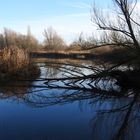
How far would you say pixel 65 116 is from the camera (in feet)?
33.1

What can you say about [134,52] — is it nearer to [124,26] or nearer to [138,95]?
[124,26]

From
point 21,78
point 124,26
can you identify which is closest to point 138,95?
point 124,26

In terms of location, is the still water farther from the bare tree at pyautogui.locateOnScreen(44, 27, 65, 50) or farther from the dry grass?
the bare tree at pyautogui.locateOnScreen(44, 27, 65, 50)

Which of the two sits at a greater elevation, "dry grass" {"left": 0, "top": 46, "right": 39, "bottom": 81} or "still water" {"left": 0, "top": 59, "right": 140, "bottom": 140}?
"dry grass" {"left": 0, "top": 46, "right": 39, "bottom": 81}

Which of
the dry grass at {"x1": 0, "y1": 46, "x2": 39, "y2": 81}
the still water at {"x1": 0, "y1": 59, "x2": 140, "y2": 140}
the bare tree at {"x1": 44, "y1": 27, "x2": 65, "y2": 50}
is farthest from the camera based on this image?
the bare tree at {"x1": 44, "y1": 27, "x2": 65, "y2": 50}

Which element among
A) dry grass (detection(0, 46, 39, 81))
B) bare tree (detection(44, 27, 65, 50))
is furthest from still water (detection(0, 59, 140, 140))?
bare tree (detection(44, 27, 65, 50))

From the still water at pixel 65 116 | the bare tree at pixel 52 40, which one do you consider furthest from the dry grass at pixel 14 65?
the bare tree at pixel 52 40

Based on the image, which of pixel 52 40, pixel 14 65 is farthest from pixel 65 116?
pixel 52 40

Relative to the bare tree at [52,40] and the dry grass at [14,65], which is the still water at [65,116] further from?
the bare tree at [52,40]

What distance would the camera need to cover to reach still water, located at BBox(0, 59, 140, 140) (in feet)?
26.5

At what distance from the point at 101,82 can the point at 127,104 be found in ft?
17.9

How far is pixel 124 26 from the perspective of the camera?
16.3 meters

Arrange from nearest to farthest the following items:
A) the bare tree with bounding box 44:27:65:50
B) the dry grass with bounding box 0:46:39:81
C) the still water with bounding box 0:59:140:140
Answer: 1. the still water with bounding box 0:59:140:140
2. the dry grass with bounding box 0:46:39:81
3. the bare tree with bounding box 44:27:65:50

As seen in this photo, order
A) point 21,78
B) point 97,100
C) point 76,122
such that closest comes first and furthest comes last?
point 76,122 → point 97,100 → point 21,78
